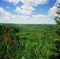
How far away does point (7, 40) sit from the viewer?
28.2 m

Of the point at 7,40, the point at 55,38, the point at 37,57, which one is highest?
the point at 55,38

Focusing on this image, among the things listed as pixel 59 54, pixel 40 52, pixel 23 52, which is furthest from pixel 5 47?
pixel 59 54

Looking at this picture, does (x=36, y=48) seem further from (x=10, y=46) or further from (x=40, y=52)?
(x=10, y=46)

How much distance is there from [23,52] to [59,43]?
42.6 ft

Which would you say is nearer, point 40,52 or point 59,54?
point 59,54

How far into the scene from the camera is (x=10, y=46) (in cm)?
2808

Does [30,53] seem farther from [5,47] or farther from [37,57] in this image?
[5,47]

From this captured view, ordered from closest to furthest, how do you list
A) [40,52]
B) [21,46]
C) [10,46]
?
[40,52] → [10,46] → [21,46]

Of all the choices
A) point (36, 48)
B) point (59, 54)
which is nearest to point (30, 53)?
point (36, 48)

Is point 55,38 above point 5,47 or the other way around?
above

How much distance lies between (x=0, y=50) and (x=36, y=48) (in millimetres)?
5187

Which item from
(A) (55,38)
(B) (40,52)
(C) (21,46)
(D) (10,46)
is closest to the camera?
(A) (55,38)

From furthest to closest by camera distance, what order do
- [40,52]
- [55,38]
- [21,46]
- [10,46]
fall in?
[21,46] → [10,46] → [40,52] → [55,38]

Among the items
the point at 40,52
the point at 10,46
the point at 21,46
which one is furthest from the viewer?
the point at 21,46
